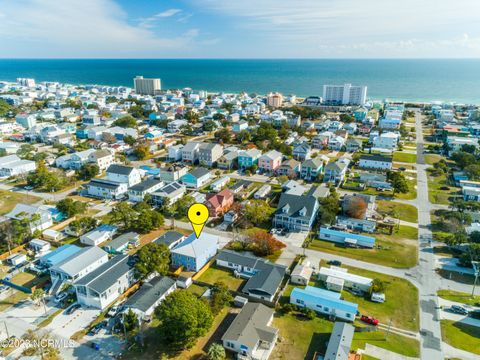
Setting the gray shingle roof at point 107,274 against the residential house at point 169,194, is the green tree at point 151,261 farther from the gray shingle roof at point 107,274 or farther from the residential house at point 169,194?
the residential house at point 169,194

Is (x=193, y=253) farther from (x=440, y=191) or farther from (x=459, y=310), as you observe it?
(x=440, y=191)

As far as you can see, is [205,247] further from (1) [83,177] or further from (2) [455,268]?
(1) [83,177]

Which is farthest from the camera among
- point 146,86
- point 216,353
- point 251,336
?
point 146,86

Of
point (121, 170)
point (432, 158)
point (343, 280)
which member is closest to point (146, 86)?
point (121, 170)

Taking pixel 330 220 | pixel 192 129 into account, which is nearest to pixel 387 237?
pixel 330 220

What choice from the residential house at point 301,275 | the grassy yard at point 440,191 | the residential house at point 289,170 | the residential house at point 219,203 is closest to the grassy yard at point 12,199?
the residential house at point 219,203

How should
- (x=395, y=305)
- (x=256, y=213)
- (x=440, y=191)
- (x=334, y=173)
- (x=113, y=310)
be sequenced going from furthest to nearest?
(x=334, y=173), (x=440, y=191), (x=256, y=213), (x=395, y=305), (x=113, y=310)
